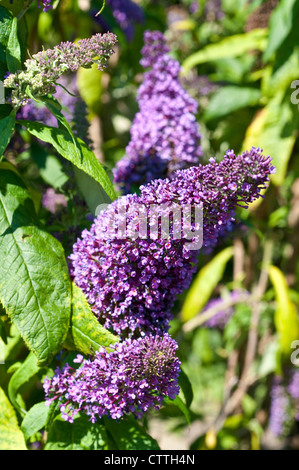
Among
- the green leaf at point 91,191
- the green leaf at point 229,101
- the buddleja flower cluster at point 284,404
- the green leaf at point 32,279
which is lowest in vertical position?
the buddleja flower cluster at point 284,404

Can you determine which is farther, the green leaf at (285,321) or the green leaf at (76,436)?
the green leaf at (285,321)

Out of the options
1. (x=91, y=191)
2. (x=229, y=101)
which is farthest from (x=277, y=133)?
(x=91, y=191)

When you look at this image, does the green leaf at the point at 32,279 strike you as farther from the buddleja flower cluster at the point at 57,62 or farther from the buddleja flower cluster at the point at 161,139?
the buddleja flower cluster at the point at 161,139

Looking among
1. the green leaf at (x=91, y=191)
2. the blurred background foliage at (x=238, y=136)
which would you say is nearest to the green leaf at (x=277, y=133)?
the blurred background foliage at (x=238, y=136)

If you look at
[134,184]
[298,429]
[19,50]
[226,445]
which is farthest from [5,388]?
[298,429]

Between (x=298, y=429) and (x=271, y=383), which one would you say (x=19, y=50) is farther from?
(x=298, y=429)

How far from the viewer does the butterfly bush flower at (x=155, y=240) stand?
0.80 m

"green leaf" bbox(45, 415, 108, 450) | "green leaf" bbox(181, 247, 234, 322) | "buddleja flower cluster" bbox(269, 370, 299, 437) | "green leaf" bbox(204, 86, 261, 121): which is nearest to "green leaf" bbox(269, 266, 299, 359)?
"green leaf" bbox(181, 247, 234, 322)

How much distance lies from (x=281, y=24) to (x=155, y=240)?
105cm

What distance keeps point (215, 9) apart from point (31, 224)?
7.46 feet

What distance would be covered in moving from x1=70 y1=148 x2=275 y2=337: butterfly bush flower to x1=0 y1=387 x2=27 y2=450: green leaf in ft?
0.94

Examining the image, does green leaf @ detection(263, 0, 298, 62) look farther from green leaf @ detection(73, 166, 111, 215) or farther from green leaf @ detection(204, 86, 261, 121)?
green leaf @ detection(73, 166, 111, 215)

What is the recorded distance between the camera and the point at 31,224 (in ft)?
3.00

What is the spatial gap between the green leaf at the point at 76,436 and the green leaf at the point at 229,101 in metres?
1.33
